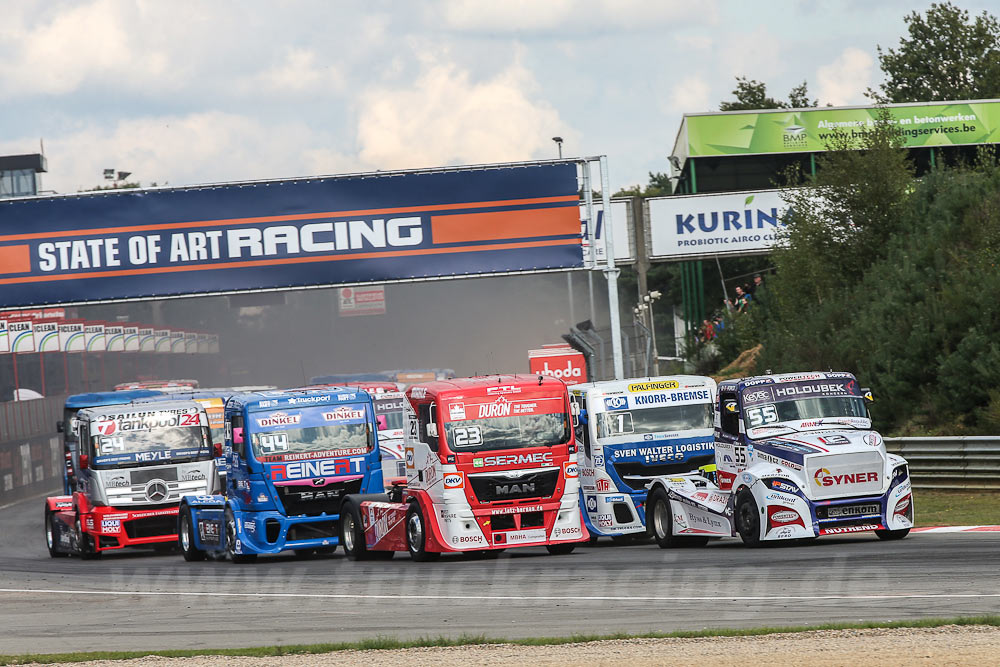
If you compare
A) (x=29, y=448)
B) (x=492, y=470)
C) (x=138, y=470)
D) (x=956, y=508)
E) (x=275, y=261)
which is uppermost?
(x=275, y=261)

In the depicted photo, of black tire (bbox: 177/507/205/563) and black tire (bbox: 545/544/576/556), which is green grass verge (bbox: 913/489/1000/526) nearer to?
black tire (bbox: 545/544/576/556)

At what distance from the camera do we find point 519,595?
44.0 ft

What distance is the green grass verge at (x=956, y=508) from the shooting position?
2005 centimetres

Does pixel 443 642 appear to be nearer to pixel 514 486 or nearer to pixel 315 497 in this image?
pixel 514 486

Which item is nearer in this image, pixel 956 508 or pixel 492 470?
pixel 492 470

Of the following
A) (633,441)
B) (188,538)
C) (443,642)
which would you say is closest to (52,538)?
(188,538)

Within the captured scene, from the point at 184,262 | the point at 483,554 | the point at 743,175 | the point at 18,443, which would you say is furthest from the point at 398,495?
the point at 743,175

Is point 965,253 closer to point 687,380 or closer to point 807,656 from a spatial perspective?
point 687,380

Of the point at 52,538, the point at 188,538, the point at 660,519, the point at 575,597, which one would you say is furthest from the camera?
the point at 52,538

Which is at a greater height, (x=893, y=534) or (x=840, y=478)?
(x=840, y=478)

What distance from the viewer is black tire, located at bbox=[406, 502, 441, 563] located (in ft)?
58.8

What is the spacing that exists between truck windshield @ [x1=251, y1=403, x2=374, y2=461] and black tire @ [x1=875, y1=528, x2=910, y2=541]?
7.42 meters

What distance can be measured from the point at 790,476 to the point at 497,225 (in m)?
14.3

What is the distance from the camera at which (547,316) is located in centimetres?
8206
